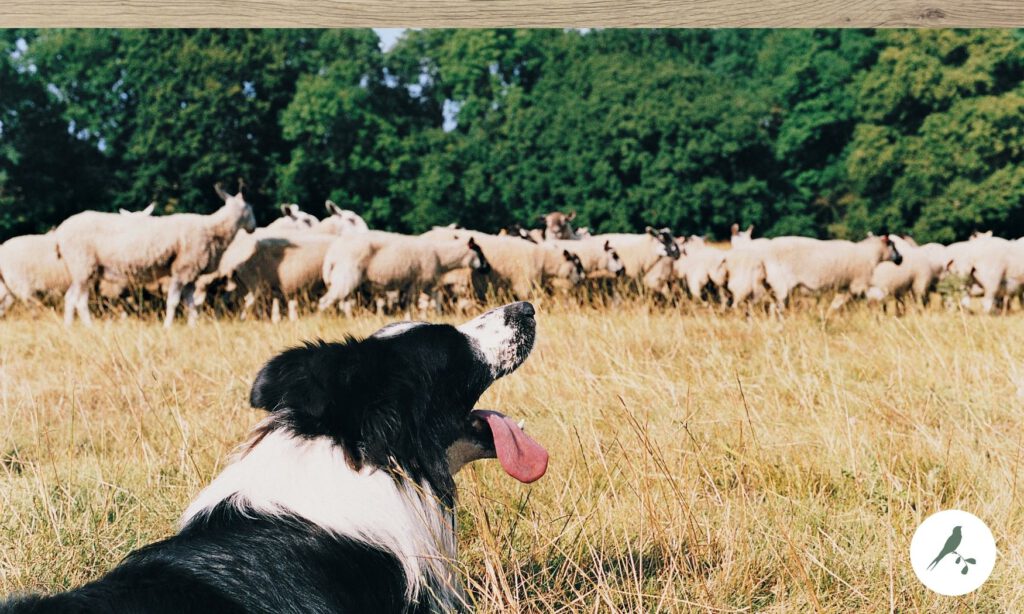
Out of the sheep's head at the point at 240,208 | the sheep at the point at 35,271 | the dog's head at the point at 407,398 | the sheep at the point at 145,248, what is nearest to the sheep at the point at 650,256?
the sheep's head at the point at 240,208

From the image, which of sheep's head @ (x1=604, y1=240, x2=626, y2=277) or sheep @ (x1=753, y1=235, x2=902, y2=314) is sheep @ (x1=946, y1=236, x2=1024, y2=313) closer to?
sheep @ (x1=753, y1=235, x2=902, y2=314)

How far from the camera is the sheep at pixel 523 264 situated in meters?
15.3

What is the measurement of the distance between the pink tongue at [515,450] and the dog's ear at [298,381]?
1.89 feet

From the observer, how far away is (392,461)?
2443 millimetres

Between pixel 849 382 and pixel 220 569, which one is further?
pixel 849 382

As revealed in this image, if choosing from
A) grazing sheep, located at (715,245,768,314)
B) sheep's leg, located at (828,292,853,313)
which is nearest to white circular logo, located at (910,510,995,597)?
sheep's leg, located at (828,292,853,313)

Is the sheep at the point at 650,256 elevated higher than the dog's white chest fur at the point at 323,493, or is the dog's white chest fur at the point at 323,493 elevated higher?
the dog's white chest fur at the point at 323,493

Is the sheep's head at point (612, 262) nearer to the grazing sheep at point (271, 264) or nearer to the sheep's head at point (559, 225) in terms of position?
the sheep's head at point (559, 225)

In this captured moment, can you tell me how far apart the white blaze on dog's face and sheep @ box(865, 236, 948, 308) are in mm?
12937

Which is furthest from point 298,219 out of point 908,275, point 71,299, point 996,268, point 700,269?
point 996,268

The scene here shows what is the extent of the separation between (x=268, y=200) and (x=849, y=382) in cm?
2014

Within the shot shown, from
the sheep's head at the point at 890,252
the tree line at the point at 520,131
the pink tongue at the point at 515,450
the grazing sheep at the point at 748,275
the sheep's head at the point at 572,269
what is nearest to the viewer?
the pink tongue at the point at 515,450

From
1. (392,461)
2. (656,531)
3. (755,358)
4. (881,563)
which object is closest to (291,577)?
(392,461)

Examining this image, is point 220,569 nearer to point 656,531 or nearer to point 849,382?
point 656,531
